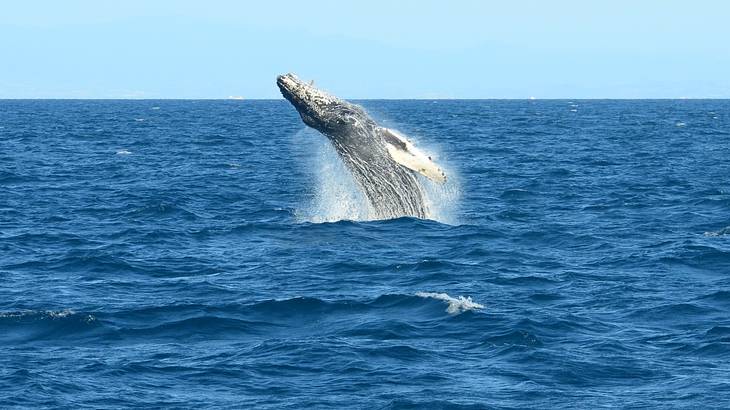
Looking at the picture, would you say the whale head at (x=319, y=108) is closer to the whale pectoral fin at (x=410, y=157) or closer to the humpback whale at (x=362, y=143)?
the humpback whale at (x=362, y=143)

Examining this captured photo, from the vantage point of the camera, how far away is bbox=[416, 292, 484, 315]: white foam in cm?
2113

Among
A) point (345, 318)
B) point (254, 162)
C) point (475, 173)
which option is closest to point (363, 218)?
point (345, 318)

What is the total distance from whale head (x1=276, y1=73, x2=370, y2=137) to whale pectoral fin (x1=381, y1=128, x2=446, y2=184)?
799mm

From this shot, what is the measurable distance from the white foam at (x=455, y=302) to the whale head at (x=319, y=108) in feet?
20.9

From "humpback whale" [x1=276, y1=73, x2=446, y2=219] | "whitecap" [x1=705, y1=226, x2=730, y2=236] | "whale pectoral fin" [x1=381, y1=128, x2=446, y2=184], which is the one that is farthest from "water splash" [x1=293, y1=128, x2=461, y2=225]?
"whitecap" [x1=705, y1=226, x2=730, y2=236]

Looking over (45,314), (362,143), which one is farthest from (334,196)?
(45,314)

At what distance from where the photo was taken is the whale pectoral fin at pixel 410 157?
89.5 feet

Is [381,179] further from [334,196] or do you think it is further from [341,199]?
[334,196]

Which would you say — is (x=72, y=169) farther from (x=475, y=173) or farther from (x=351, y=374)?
(x=351, y=374)

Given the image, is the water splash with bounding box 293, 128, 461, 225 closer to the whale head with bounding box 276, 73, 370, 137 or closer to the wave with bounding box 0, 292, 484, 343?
the whale head with bounding box 276, 73, 370, 137

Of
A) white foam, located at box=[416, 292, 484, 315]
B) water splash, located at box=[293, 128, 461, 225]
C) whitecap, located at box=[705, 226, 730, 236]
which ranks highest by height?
water splash, located at box=[293, 128, 461, 225]

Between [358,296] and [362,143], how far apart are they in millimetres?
6311

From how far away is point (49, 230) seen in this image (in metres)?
31.8

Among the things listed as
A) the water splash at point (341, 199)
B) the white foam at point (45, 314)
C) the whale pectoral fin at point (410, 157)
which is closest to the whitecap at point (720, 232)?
the water splash at point (341, 199)
